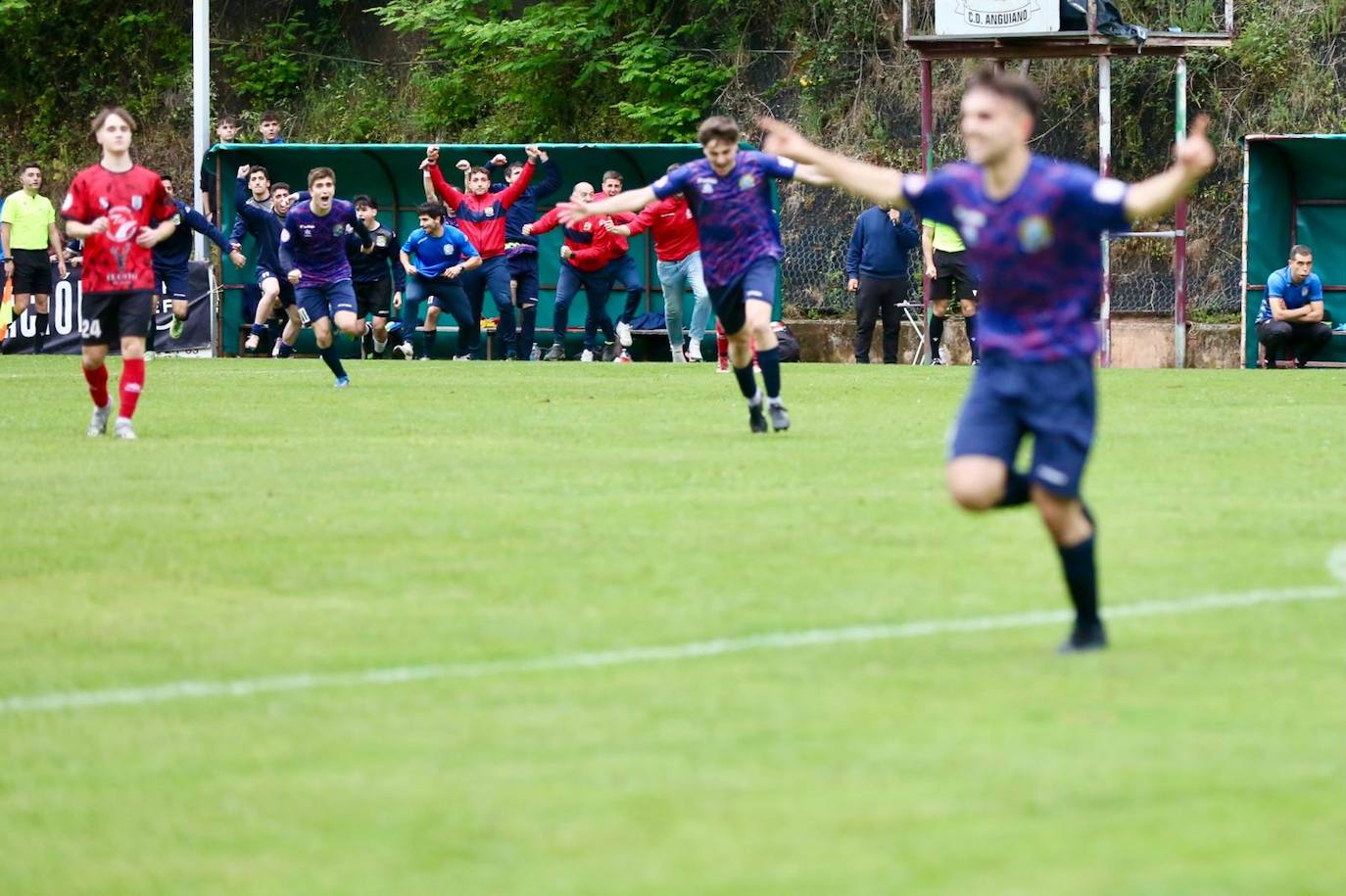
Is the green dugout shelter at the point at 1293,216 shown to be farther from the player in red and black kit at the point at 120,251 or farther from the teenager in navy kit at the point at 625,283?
the player in red and black kit at the point at 120,251

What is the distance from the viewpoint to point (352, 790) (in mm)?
5094

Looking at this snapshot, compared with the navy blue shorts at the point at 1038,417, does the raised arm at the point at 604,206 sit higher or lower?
higher

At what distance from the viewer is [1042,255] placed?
676cm

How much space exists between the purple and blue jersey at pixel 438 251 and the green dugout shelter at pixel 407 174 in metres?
2.74

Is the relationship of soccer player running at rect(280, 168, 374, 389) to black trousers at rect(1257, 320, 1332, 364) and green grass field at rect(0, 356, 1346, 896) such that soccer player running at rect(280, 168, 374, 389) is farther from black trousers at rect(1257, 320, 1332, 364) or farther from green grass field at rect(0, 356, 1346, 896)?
black trousers at rect(1257, 320, 1332, 364)

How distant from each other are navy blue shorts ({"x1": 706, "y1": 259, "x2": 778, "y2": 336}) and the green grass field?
2119 millimetres

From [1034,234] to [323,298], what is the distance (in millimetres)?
12992

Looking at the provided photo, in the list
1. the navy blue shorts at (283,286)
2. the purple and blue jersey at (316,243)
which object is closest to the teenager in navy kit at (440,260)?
the navy blue shorts at (283,286)

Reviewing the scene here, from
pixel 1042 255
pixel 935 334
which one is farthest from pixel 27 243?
pixel 1042 255

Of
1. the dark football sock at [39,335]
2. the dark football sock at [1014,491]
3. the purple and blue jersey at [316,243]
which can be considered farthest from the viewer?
the dark football sock at [39,335]

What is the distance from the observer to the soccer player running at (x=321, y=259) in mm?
18734

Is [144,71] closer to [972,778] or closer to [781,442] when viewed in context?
[781,442]

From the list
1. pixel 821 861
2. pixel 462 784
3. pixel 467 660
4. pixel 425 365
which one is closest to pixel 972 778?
pixel 821 861

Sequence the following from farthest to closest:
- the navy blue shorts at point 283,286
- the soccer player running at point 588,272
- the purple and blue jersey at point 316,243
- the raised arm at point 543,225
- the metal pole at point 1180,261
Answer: the metal pole at point 1180,261
the navy blue shorts at point 283,286
the soccer player running at point 588,272
the raised arm at point 543,225
the purple and blue jersey at point 316,243
